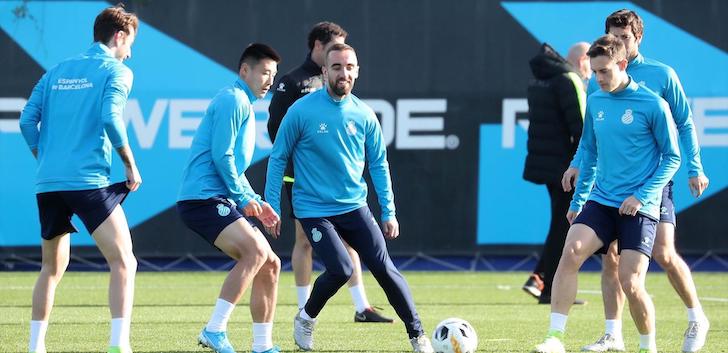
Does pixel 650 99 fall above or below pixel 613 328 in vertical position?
above

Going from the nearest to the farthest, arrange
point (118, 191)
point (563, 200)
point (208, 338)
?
point (118, 191) < point (208, 338) < point (563, 200)

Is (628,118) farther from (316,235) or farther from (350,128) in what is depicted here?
(316,235)

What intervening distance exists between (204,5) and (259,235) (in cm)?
792

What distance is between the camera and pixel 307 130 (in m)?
8.23

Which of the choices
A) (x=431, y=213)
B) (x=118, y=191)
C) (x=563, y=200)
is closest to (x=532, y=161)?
(x=563, y=200)

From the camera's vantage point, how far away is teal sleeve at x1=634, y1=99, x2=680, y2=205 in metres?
7.82

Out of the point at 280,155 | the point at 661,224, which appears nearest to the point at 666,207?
the point at 661,224

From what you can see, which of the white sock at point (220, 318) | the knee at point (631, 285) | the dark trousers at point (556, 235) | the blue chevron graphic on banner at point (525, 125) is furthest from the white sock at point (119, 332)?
the blue chevron graphic on banner at point (525, 125)

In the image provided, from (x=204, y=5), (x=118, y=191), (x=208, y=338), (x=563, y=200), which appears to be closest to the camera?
(x=118, y=191)

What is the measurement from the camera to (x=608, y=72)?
7809mm

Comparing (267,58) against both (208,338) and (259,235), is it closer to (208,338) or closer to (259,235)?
(259,235)

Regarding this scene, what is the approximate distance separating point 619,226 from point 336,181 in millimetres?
1715

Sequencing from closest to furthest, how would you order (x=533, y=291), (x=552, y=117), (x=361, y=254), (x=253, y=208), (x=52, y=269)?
(x=52, y=269) → (x=253, y=208) → (x=361, y=254) → (x=552, y=117) → (x=533, y=291)

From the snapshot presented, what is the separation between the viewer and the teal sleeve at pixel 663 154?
308 inches
